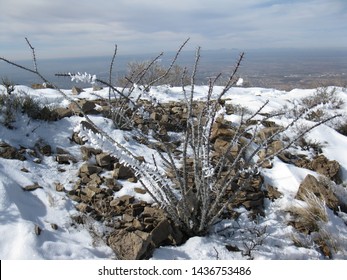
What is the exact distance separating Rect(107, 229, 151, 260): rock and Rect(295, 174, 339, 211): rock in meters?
→ 1.78

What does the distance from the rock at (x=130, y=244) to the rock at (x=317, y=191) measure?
1.78 metres

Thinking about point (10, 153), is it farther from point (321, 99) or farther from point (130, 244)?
point (321, 99)

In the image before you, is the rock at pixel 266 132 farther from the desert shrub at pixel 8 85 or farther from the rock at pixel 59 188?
the desert shrub at pixel 8 85

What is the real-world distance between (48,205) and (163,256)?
1.10 meters

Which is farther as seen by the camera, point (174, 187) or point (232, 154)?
point (232, 154)

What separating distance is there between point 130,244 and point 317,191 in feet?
6.97

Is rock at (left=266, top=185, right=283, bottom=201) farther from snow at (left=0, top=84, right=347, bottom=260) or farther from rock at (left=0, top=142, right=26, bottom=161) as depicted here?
rock at (left=0, top=142, right=26, bottom=161)

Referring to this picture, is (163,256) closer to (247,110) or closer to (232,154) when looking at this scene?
(232,154)

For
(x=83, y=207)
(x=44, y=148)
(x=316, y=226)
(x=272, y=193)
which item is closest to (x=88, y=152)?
(x=44, y=148)

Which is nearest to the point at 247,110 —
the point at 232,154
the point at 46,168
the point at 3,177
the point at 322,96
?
the point at 232,154

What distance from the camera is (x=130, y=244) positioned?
250 centimetres

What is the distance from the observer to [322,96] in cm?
758

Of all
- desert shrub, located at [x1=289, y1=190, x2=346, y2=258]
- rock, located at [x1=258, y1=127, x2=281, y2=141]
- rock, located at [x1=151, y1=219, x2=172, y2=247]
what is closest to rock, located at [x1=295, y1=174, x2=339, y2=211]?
desert shrub, located at [x1=289, y1=190, x2=346, y2=258]
